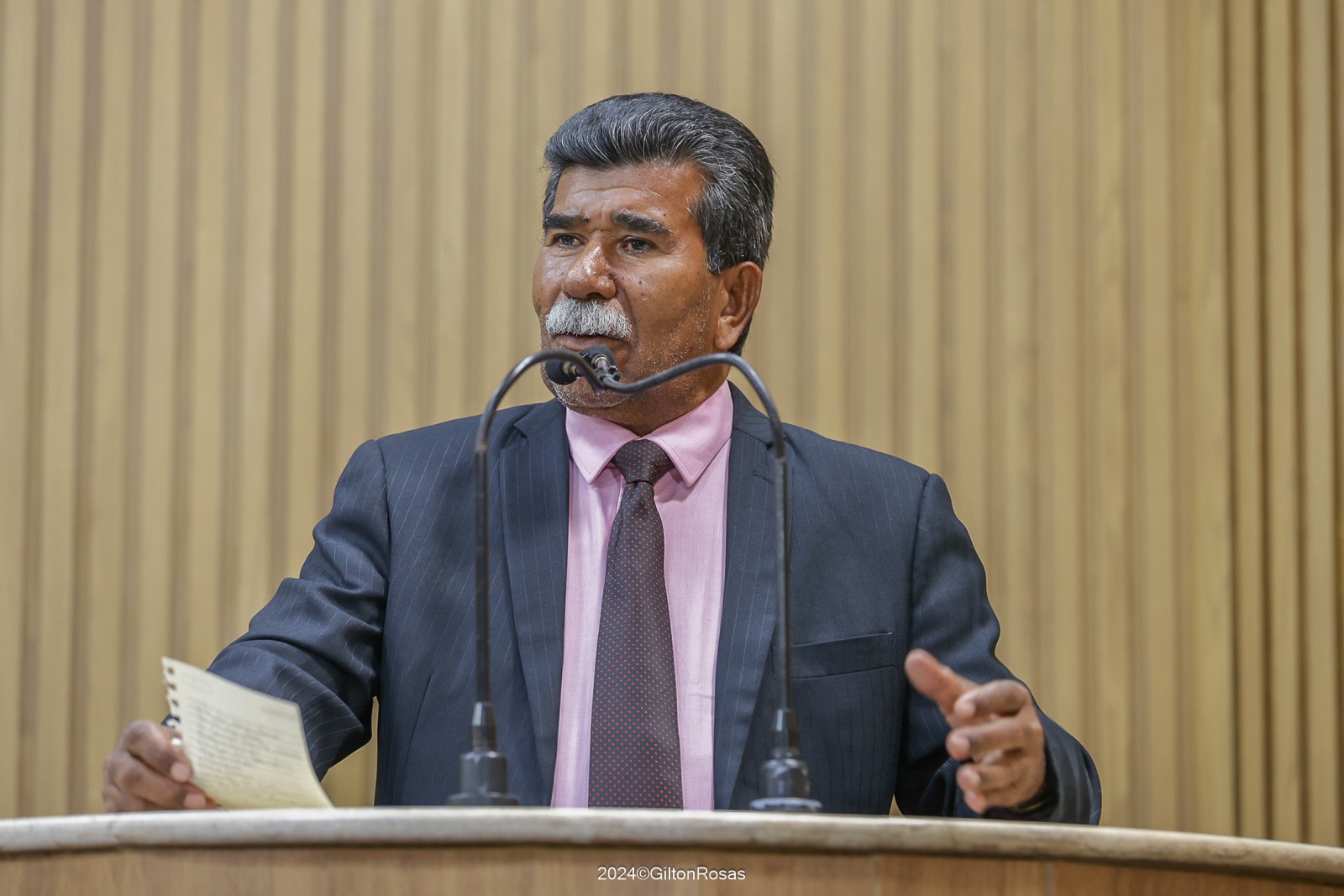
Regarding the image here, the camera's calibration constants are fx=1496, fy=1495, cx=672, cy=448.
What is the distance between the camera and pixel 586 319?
2.14 metres

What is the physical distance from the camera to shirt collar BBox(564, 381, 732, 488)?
7.04 feet

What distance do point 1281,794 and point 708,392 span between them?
51.1 inches

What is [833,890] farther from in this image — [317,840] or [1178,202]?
[1178,202]

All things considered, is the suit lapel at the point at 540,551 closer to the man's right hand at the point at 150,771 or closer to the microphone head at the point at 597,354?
the microphone head at the point at 597,354

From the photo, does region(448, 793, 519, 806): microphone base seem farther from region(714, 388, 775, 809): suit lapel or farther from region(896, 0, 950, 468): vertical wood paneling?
region(896, 0, 950, 468): vertical wood paneling

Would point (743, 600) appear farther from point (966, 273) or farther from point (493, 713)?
point (966, 273)

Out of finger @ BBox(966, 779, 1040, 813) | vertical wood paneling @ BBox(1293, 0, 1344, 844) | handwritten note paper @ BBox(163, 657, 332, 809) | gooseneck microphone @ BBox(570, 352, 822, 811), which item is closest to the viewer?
handwritten note paper @ BBox(163, 657, 332, 809)

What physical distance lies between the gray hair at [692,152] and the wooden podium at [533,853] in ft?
4.38

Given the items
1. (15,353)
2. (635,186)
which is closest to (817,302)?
(635,186)

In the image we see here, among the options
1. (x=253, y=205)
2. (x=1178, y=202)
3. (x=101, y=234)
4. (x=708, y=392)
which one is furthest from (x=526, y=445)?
(x=1178, y=202)

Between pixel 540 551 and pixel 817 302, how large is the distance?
35.2 inches

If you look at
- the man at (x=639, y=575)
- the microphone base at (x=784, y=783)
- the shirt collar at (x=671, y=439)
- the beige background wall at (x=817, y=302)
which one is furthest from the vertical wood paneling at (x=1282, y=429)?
the microphone base at (x=784, y=783)

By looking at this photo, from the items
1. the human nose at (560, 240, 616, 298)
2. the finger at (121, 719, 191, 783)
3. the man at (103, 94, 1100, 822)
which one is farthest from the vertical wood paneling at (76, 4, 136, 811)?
the finger at (121, 719, 191, 783)

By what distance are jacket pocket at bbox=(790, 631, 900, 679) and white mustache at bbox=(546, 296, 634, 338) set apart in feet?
1.71
